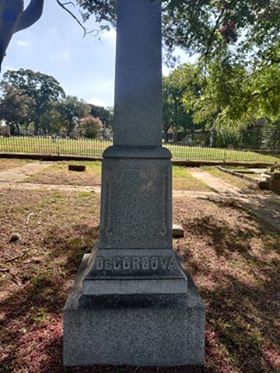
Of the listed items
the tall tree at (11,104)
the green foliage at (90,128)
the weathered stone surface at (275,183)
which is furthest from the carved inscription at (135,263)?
the tall tree at (11,104)

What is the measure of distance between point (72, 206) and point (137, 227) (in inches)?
172

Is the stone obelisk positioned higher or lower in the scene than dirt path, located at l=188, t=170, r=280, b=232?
higher

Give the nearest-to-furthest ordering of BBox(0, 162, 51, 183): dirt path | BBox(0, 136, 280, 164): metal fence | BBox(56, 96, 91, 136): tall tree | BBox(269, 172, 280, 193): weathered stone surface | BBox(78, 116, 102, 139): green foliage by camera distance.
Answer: BBox(0, 162, 51, 183): dirt path < BBox(269, 172, 280, 193): weathered stone surface < BBox(0, 136, 280, 164): metal fence < BBox(78, 116, 102, 139): green foliage < BBox(56, 96, 91, 136): tall tree

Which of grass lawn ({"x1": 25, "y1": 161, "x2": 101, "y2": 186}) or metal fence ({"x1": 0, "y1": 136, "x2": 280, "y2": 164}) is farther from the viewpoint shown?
metal fence ({"x1": 0, "y1": 136, "x2": 280, "y2": 164})

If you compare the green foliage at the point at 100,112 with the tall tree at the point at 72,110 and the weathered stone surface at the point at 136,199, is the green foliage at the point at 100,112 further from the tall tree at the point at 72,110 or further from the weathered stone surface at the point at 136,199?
the weathered stone surface at the point at 136,199

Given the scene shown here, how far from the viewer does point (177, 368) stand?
2.36 m

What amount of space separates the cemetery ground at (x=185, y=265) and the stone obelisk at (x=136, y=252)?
0.18 m

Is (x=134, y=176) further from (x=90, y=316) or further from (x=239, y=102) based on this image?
(x=239, y=102)

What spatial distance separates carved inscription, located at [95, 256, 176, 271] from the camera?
2.38m

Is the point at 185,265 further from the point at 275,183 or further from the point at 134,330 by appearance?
the point at 275,183

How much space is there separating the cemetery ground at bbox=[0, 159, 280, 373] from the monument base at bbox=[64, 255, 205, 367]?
8 cm

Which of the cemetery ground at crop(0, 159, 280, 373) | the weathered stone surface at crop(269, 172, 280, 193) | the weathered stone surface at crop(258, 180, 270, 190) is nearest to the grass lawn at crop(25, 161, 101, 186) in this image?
the cemetery ground at crop(0, 159, 280, 373)

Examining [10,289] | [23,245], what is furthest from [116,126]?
[23,245]

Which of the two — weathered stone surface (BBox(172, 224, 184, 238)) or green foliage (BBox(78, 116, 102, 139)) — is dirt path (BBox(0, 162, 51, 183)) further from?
green foliage (BBox(78, 116, 102, 139))
